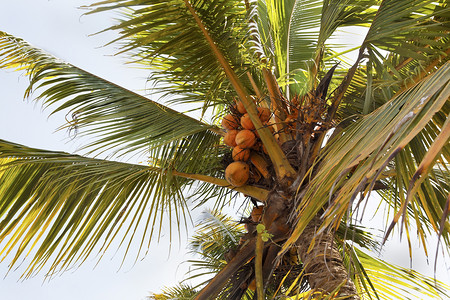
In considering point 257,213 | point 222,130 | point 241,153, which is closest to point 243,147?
point 241,153

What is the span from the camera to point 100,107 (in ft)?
10.1

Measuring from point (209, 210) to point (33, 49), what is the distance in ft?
7.39

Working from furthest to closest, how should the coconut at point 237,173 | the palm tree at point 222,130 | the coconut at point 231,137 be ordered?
the coconut at point 231,137
the coconut at point 237,173
the palm tree at point 222,130

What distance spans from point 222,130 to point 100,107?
75 cm

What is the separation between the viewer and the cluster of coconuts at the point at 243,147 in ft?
8.38

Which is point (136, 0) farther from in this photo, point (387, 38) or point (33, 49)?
point (33, 49)

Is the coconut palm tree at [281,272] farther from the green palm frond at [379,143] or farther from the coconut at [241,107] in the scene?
the green palm frond at [379,143]

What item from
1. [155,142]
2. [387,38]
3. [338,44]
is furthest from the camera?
[338,44]

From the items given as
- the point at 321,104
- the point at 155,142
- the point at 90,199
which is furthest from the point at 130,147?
the point at 321,104

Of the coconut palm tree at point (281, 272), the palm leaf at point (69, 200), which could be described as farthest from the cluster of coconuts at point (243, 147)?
the coconut palm tree at point (281, 272)

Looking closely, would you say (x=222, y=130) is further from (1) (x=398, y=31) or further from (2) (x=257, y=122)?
(1) (x=398, y=31)

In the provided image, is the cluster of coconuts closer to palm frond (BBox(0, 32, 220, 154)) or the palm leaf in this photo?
the palm leaf

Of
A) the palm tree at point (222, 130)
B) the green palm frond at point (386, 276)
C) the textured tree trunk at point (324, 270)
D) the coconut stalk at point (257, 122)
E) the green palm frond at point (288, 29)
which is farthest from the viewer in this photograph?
the green palm frond at point (386, 276)

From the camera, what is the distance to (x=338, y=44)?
3.71m
